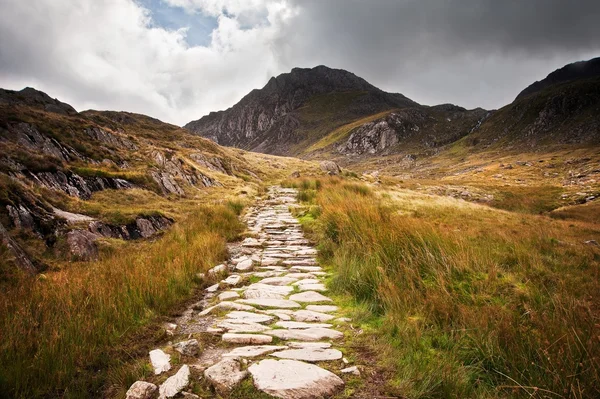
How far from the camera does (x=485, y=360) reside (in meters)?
2.50

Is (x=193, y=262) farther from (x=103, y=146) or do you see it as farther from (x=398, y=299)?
(x=103, y=146)

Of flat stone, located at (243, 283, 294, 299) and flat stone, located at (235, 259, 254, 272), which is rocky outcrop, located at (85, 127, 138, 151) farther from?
flat stone, located at (243, 283, 294, 299)

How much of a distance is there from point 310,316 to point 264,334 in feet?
2.44

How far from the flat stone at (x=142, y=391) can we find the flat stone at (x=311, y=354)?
3.16 feet

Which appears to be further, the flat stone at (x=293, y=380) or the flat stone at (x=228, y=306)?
the flat stone at (x=228, y=306)

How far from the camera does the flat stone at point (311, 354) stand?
8.86 ft

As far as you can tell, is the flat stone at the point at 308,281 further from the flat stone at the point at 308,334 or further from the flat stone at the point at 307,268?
the flat stone at the point at 308,334

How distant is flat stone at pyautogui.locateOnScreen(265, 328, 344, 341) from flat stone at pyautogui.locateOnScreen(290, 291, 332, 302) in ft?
3.30

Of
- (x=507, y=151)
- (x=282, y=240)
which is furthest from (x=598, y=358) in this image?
(x=507, y=151)

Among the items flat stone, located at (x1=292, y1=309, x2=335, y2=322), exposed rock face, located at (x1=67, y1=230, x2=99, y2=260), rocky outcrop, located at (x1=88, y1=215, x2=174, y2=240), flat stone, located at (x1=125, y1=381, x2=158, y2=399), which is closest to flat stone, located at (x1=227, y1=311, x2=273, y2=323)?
flat stone, located at (x1=292, y1=309, x2=335, y2=322)

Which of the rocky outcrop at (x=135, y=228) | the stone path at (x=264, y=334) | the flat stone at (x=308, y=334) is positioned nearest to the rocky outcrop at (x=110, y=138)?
the rocky outcrop at (x=135, y=228)

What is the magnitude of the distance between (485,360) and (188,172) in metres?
26.3

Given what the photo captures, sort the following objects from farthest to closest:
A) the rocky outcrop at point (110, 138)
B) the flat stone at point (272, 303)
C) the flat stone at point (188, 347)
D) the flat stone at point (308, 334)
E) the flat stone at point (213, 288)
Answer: the rocky outcrop at point (110, 138) < the flat stone at point (213, 288) < the flat stone at point (272, 303) < the flat stone at point (308, 334) < the flat stone at point (188, 347)

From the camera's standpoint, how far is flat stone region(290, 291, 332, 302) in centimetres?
439
